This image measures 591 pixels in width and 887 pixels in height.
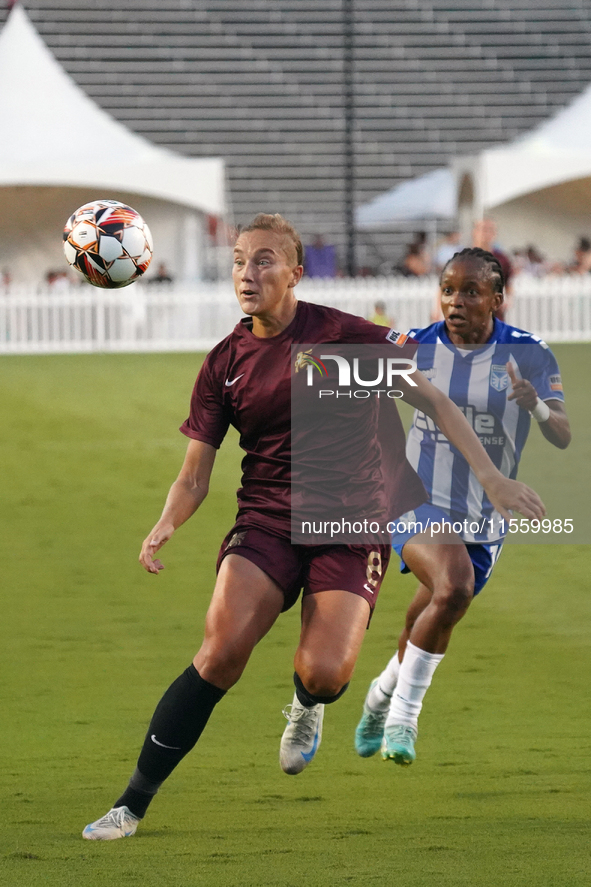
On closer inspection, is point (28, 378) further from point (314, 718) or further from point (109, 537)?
point (314, 718)

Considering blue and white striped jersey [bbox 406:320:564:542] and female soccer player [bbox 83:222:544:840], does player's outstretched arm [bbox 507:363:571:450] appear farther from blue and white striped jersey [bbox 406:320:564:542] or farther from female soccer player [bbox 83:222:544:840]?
female soccer player [bbox 83:222:544:840]

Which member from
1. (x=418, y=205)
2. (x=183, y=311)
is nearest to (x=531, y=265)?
(x=418, y=205)

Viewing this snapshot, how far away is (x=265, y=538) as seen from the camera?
4.66m

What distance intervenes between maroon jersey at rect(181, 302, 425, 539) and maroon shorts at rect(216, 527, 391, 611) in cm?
5

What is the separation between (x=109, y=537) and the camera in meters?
9.54

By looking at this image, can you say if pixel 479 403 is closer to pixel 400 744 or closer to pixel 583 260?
pixel 400 744

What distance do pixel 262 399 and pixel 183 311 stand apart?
64.4ft

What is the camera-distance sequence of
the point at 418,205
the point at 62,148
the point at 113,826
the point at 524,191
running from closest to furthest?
the point at 113,826, the point at 62,148, the point at 524,191, the point at 418,205

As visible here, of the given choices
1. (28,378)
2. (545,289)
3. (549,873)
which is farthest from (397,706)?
(545,289)

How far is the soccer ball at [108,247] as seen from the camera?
6186 mm

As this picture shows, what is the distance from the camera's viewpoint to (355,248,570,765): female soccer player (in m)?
5.21

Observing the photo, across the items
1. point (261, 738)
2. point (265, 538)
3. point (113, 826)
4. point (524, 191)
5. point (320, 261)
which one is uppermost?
point (524, 191)

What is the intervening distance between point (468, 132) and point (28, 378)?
807 inches

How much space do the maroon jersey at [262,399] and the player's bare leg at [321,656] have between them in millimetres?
303
